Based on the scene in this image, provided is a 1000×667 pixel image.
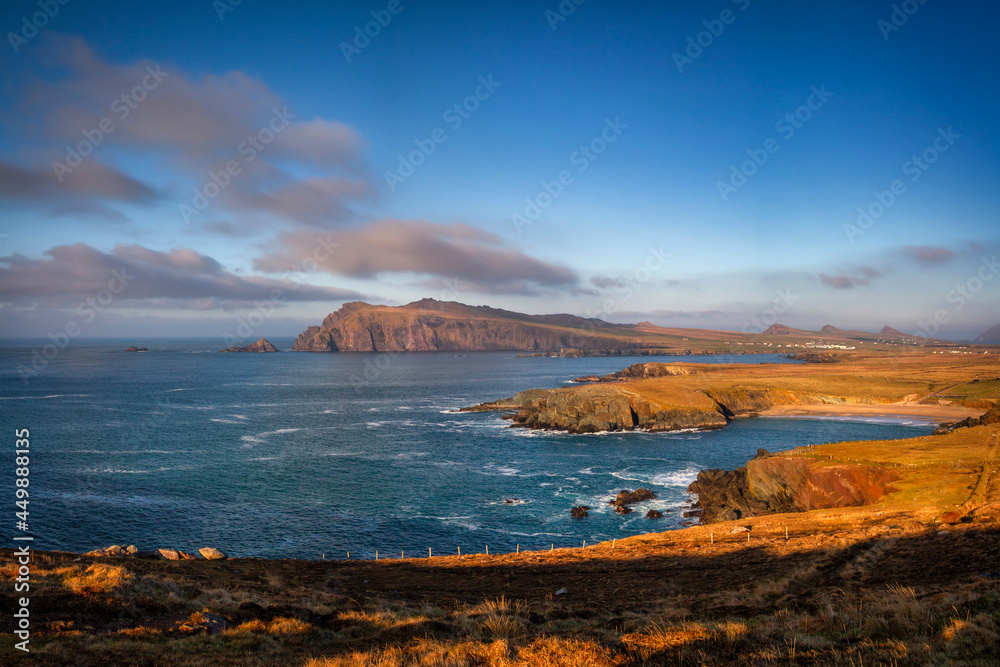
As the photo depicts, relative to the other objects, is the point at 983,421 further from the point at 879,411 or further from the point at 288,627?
the point at 288,627

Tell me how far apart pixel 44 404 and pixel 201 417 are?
1364 inches

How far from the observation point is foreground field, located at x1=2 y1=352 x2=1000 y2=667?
411 inches

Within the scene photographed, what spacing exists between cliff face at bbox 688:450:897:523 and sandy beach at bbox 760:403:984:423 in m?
58.2

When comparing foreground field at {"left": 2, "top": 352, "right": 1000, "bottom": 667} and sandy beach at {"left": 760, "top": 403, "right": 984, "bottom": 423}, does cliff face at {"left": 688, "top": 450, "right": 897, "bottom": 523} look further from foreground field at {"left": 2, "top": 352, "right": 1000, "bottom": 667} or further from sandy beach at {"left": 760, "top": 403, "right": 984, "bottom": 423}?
sandy beach at {"left": 760, "top": 403, "right": 984, "bottom": 423}

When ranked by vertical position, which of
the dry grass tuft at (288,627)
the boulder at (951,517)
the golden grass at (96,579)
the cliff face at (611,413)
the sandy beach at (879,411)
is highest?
the golden grass at (96,579)

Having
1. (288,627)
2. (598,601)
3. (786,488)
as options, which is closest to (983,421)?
(786,488)

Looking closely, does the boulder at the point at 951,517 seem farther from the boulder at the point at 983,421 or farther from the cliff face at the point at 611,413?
the cliff face at the point at 611,413

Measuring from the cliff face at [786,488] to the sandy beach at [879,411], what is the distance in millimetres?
58162

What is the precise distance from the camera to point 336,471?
2215 inches

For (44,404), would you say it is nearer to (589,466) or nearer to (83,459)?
(83,459)

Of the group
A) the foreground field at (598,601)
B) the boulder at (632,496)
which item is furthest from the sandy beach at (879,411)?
the foreground field at (598,601)

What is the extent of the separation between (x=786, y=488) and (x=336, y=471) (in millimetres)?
44137

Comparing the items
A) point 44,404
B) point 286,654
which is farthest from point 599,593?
point 44,404

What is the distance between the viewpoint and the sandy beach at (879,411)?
8838cm
